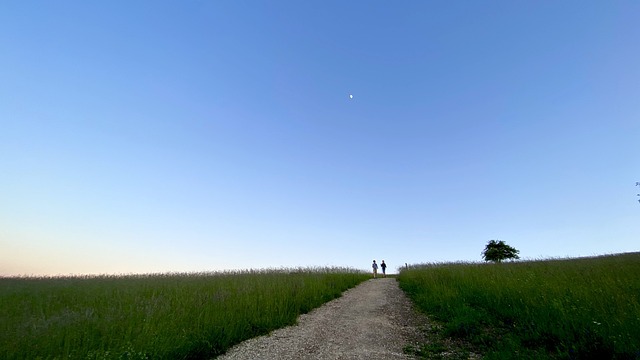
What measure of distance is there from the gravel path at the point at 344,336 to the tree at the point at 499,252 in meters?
38.1

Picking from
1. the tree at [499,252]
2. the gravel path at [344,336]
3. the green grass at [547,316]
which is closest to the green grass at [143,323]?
the gravel path at [344,336]

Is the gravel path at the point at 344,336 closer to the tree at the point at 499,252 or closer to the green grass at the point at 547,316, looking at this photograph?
the green grass at the point at 547,316

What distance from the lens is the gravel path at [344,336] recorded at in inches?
308

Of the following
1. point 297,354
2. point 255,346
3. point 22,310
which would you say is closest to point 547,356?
point 297,354

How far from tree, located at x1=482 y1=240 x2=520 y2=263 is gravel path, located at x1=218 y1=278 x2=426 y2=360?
125 ft

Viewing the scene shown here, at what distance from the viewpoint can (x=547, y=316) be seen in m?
7.95

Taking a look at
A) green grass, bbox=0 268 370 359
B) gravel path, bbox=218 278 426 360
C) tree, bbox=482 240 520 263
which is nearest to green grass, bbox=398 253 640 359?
gravel path, bbox=218 278 426 360

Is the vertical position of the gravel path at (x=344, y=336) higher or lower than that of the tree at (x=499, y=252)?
lower

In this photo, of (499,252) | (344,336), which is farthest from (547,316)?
(499,252)

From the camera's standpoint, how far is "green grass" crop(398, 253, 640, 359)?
6184mm

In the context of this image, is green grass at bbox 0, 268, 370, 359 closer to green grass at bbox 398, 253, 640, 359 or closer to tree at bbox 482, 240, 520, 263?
green grass at bbox 398, 253, 640, 359

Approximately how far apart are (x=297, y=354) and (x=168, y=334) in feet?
10.5

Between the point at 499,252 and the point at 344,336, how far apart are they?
44.4 metres

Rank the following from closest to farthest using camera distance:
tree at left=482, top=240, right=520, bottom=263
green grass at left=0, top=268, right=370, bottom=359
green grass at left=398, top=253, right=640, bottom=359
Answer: green grass at left=398, top=253, right=640, bottom=359 → green grass at left=0, top=268, right=370, bottom=359 → tree at left=482, top=240, right=520, bottom=263
